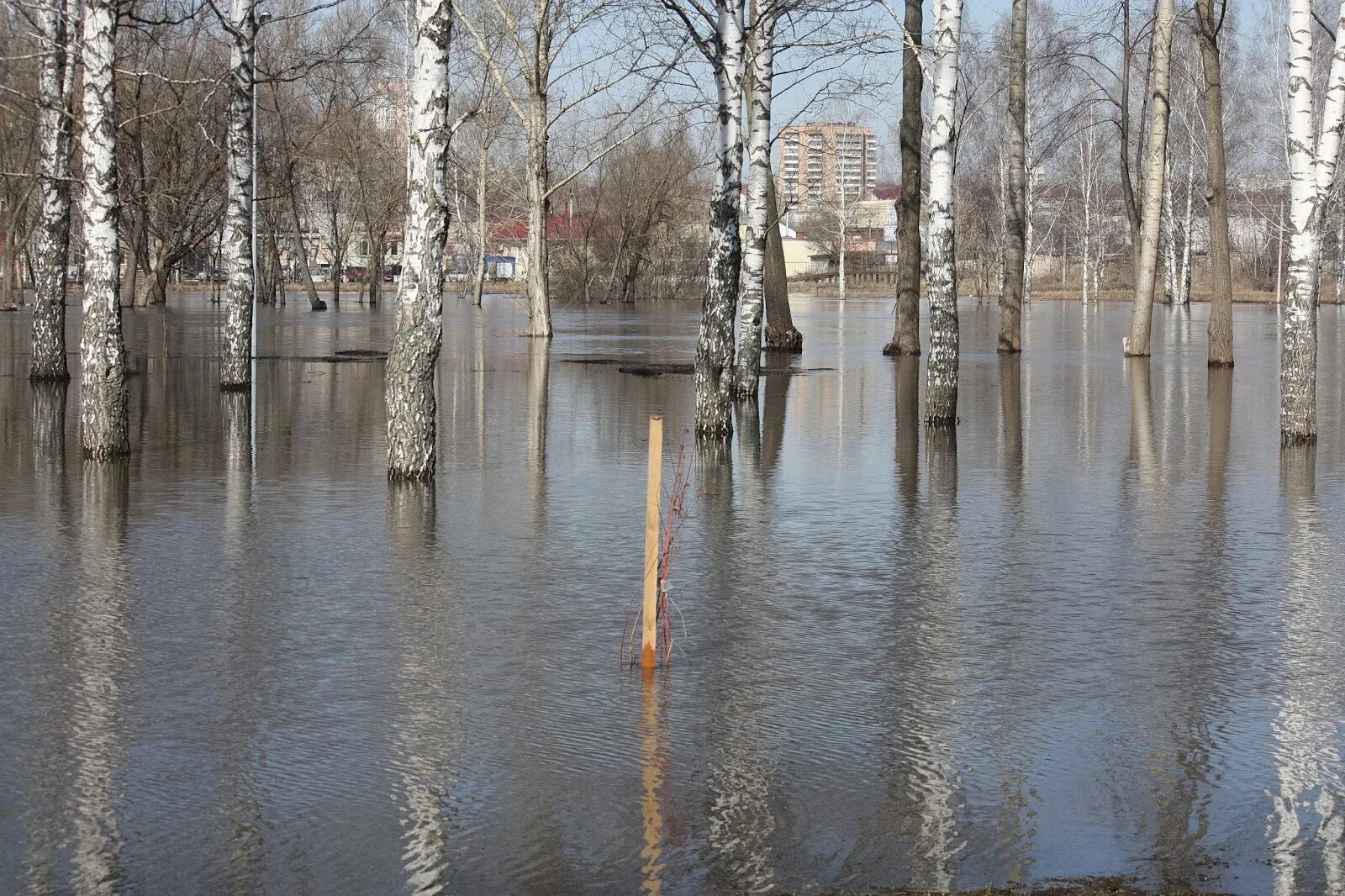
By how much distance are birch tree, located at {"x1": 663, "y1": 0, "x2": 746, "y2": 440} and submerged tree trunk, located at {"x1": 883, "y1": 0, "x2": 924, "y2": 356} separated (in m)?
14.4

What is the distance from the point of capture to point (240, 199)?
20594 mm

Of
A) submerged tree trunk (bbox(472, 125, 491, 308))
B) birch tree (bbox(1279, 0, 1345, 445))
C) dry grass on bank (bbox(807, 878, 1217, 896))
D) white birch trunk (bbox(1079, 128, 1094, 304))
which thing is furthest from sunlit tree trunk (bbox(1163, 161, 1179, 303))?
dry grass on bank (bbox(807, 878, 1217, 896))

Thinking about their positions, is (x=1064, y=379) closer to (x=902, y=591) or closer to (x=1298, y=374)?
(x=1298, y=374)

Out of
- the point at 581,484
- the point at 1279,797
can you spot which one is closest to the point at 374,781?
the point at 1279,797

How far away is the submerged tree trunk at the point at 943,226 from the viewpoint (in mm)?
16984

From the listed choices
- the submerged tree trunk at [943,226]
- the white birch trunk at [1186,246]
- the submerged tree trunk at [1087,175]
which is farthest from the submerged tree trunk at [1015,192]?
the submerged tree trunk at [1087,175]

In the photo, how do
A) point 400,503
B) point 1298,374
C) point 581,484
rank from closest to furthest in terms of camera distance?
1. point 400,503
2. point 581,484
3. point 1298,374

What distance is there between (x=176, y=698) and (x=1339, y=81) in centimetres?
1205

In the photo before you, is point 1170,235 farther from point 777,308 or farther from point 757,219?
point 757,219

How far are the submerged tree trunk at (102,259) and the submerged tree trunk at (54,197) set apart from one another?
2901mm

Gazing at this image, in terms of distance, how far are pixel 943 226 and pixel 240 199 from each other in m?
8.52

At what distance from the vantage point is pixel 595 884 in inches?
199

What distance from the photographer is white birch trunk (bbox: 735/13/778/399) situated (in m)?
19.1

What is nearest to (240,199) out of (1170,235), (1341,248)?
(1170,235)
